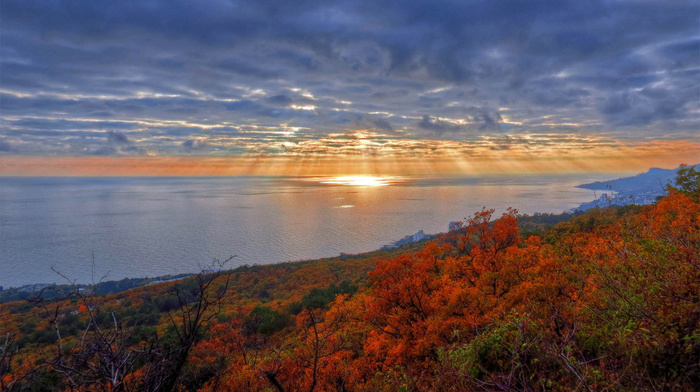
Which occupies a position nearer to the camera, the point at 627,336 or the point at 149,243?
the point at 627,336

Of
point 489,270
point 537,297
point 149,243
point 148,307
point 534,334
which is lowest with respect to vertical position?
point 149,243

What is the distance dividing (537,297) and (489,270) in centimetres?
627

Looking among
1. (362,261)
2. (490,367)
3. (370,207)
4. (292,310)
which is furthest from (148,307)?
(370,207)

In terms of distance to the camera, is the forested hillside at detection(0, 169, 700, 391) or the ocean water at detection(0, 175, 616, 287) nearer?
the forested hillside at detection(0, 169, 700, 391)

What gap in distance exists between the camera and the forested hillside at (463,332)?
518 cm

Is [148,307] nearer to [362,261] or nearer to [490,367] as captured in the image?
[362,261]

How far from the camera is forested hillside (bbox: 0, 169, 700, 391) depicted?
5176 mm

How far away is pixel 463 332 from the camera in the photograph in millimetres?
11516

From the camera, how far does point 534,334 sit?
7895 millimetres

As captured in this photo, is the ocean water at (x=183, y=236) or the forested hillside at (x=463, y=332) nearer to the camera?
the forested hillside at (x=463, y=332)

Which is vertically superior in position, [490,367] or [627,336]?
[627,336]

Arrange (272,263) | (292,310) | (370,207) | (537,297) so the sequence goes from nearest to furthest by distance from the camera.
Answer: (537,297)
(292,310)
(272,263)
(370,207)

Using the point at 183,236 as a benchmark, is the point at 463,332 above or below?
above

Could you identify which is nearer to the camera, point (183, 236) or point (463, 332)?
point (463, 332)
